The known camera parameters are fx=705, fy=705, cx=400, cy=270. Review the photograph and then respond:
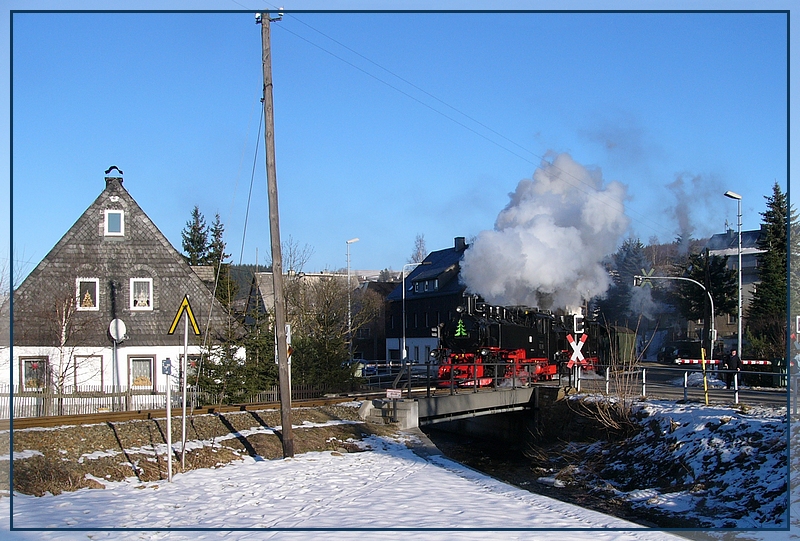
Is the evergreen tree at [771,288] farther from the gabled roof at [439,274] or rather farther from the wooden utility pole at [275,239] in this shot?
the gabled roof at [439,274]

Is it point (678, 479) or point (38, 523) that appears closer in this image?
point (38, 523)

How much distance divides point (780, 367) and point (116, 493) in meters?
20.6

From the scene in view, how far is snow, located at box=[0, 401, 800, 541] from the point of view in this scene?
29.5ft

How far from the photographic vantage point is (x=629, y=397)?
19.5 meters

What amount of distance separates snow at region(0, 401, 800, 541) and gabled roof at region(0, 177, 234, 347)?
1113cm

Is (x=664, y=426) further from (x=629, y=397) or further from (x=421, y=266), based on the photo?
(x=421, y=266)

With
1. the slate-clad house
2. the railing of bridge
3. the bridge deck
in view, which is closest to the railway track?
the railing of bridge

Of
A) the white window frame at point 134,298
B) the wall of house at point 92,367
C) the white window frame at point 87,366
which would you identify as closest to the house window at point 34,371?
the wall of house at point 92,367

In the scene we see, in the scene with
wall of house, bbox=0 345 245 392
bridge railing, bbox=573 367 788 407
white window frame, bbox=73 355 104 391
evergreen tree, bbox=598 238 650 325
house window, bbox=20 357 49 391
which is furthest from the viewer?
evergreen tree, bbox=598 238 650 325

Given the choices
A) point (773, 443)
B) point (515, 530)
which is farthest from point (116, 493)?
point (773, 443)

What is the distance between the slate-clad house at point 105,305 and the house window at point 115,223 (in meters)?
0.03

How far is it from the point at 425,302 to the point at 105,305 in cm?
3374

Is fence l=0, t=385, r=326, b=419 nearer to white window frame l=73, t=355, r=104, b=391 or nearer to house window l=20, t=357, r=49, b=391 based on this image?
house window l=20, t=357, r=49, b=391

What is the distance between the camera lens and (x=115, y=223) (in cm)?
2491
